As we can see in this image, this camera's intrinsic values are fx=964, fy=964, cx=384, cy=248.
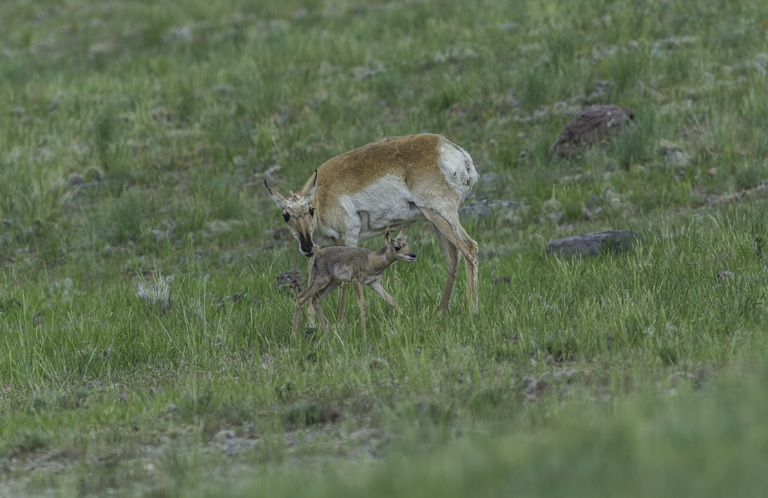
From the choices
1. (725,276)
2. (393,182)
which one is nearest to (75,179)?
(393,182)

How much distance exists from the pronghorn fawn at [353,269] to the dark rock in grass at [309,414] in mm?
1757

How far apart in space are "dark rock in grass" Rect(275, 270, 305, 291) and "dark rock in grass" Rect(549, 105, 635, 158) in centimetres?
472

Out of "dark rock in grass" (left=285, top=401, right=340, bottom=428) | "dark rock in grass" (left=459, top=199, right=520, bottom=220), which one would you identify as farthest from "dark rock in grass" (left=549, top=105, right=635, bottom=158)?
"dark rock in grass" (left=285, top=401, right=340, bottom=428)

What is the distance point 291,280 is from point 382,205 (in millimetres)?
1583

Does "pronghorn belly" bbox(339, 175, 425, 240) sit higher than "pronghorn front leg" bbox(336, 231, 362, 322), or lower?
higher

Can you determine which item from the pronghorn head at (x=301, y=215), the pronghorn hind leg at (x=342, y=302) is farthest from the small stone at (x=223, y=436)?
the pronghorn hind leg at (x=342, y=302)

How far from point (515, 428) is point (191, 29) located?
57.7 ft

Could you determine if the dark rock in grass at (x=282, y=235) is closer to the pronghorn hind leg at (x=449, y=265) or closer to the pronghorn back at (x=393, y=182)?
the pronghorn back at (x=393, y=182)

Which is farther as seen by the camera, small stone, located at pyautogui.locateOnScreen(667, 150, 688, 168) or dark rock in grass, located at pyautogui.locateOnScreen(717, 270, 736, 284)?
small stone, located at pyautogui.locateOnScreen(667, 150, 688, 168)

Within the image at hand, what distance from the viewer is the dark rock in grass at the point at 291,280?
934cm

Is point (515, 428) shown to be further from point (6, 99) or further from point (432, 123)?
point (6, 99)

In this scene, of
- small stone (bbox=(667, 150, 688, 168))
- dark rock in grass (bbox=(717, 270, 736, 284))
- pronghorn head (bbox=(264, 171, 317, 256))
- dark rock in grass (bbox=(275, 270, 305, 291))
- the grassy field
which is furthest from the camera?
small stone (bbox=(667, 150, 688, 168))

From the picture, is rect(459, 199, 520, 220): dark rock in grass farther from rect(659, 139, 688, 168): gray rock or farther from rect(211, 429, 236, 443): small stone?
rect(211, 429, 236, 443): small stone

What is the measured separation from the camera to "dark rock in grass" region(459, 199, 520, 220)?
38.5 ft
